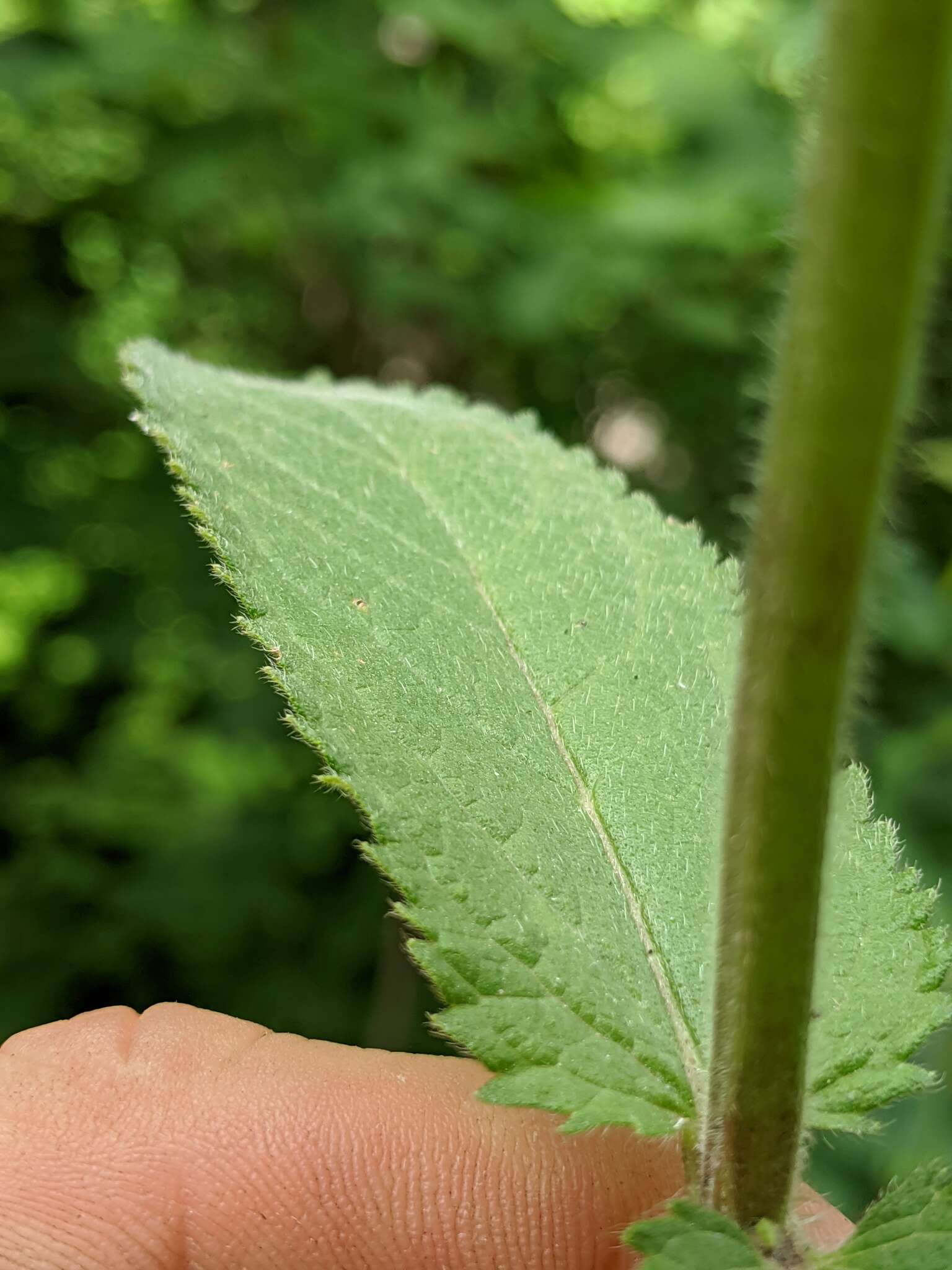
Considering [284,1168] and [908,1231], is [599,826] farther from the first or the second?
[284,1168]

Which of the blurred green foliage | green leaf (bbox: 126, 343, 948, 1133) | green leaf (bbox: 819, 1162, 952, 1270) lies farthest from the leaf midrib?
the blurred green foliage

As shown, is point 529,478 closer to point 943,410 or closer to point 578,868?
point 578,868

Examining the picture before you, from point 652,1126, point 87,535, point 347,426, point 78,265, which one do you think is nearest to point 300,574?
point 347,426

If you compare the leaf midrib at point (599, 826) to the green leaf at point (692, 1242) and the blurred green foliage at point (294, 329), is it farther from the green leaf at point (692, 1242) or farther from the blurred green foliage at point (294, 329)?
the blurred green foliage at point (294, 329)

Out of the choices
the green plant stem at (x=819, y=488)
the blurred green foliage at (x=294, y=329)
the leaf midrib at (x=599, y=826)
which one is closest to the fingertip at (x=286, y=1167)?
the leaf midrib at (x=599, y=826)

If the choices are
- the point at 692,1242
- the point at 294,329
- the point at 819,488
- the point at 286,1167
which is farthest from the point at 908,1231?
the point at 294,329

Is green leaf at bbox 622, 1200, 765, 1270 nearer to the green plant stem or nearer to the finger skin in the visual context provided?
the green plant stem
